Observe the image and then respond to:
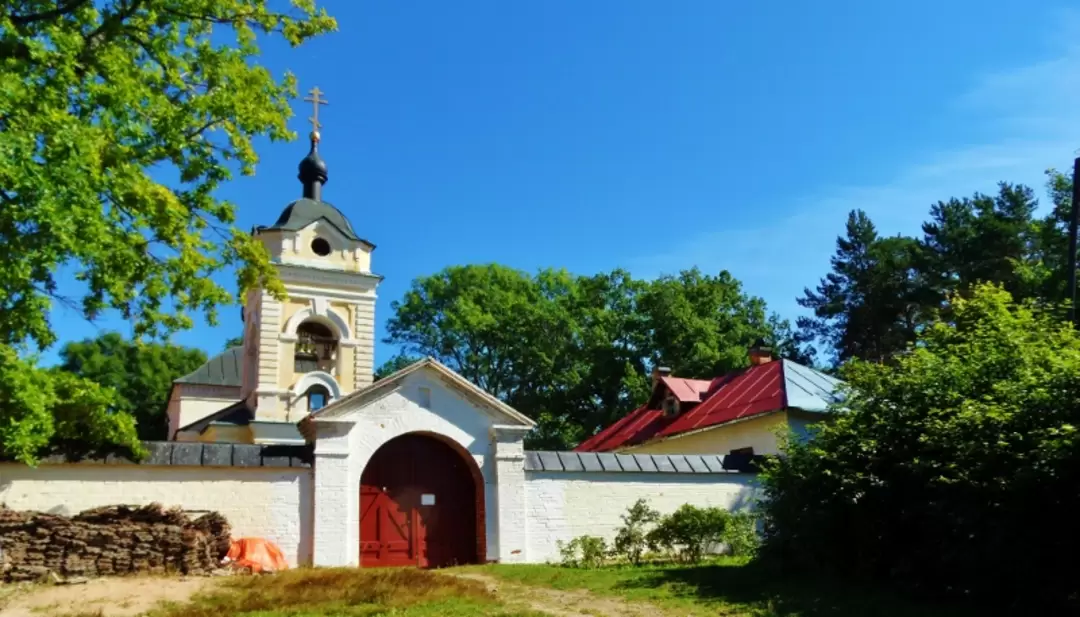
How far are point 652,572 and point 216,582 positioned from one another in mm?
6098

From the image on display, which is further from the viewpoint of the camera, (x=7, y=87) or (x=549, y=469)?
(x=549, y=469)

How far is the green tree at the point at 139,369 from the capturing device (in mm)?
49094

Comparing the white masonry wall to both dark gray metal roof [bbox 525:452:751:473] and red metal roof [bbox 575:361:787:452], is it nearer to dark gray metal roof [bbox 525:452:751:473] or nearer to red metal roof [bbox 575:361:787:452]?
dark gray metal roof [bbox 525:452:751:473]

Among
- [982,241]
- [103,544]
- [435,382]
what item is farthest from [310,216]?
[982,241]

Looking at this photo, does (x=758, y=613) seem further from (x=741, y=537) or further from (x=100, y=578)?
(x=100, y=578)

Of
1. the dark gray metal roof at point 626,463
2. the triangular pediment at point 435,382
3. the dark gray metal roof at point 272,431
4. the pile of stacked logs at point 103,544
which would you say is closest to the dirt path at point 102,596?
the pile of stacked logs at point 103,544

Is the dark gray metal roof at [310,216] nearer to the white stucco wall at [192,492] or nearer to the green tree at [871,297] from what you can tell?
the white stucco wall at [192,492]

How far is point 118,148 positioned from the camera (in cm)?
1102

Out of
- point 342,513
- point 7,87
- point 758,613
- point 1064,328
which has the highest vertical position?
point 7,87

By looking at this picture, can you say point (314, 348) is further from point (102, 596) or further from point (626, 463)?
point (102, 596)

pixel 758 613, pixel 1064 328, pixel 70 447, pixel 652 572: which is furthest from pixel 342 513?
pixel 1064 328

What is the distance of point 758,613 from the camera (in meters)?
9.07

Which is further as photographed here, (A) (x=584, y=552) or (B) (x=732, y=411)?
(B) (x=732, y=411)

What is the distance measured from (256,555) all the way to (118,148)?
649 centimetres
